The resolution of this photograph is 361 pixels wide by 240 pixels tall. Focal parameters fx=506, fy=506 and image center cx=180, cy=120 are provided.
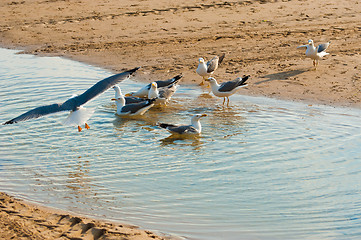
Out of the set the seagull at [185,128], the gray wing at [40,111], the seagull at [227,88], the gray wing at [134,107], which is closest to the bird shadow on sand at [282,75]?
the seagull at [227,88]

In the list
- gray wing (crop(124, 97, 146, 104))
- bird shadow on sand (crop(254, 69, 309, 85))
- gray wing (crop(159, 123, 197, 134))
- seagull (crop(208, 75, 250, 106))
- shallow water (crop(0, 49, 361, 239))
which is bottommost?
shallow water (crop(0, 49, 361, 239))

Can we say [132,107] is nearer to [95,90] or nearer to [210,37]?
[95,90]

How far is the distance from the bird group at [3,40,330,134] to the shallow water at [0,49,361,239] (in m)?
0.26

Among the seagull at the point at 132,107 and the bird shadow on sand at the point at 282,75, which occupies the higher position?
the bird shadow on sand at the point at 282,75

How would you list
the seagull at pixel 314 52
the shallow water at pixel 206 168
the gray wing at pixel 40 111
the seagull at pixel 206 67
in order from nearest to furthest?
the shallow water at pixel 206 168
the gray wing at pixel 40 111
the seagull at pixel 206 67
the seagull at pixel 314 52

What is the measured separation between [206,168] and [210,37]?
9.61 meters

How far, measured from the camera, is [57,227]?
5.75 metres

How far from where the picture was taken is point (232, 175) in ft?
24.0

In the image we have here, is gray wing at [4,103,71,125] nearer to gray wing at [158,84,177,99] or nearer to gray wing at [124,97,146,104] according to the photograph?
gray wing at [124,97,146,104]

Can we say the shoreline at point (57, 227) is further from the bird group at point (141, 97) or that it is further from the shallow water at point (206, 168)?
the bird group at point (141, 97)

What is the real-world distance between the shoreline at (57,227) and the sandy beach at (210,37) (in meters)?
6.70

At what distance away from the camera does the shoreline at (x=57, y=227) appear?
554 cm

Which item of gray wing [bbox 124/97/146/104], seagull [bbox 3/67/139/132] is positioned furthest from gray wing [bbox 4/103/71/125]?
gray wing [bbox 124/97/146/104]

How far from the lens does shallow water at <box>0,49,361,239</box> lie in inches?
239
